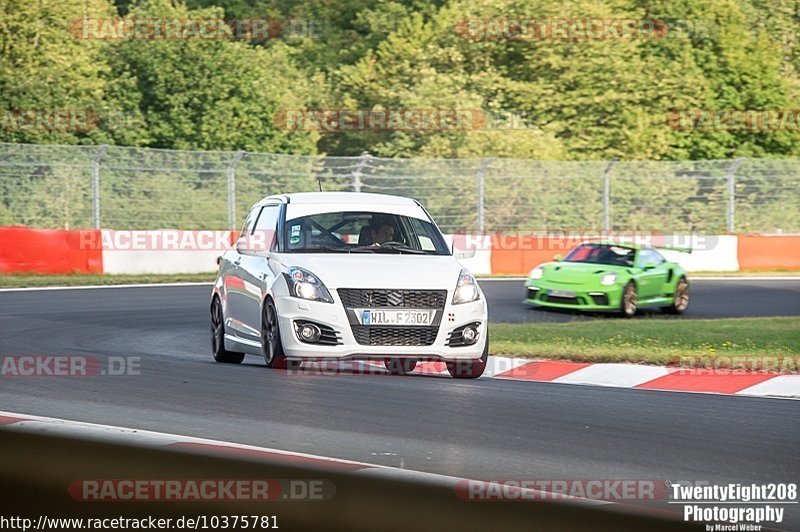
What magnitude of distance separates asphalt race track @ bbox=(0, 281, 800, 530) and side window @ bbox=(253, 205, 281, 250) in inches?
43.4

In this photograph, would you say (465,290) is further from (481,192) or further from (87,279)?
(481,192)

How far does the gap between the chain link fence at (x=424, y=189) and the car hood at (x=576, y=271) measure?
905cm

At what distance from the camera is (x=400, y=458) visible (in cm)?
740

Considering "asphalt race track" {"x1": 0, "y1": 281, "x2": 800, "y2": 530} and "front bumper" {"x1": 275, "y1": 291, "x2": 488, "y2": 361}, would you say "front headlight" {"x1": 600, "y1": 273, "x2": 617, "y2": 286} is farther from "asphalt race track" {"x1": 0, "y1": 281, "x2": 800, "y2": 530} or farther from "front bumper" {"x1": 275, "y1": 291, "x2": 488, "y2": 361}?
"front bumper" {"x1": 275, "y1": 291, "x2": 488, "y2": 361}

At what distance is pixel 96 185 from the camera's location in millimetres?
27906

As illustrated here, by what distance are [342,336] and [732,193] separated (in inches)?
931

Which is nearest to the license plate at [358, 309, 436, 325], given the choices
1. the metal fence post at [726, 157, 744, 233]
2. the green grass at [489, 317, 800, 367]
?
the green grass at [489, 317, 800, 367]

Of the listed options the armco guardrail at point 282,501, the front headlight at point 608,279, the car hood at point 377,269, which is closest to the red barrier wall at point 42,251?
the front headlight at point 608,279

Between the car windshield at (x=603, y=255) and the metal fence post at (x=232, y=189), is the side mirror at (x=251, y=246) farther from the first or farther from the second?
the metal fence post at (x=232, y=189)

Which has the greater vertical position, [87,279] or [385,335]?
[385,335]

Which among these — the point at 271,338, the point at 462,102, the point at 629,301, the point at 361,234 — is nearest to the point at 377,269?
the point at 361,234

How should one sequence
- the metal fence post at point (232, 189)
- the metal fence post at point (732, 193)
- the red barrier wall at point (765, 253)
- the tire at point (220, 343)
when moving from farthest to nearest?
1. the metal fence post at point (732, 193)
2. the red barrier wall at point (765, 253)
3. the metal fence post at point (232, 189)
4. the tire at point (220, 343)

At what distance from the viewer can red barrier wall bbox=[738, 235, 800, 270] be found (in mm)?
32531

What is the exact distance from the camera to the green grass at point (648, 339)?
533 inches
